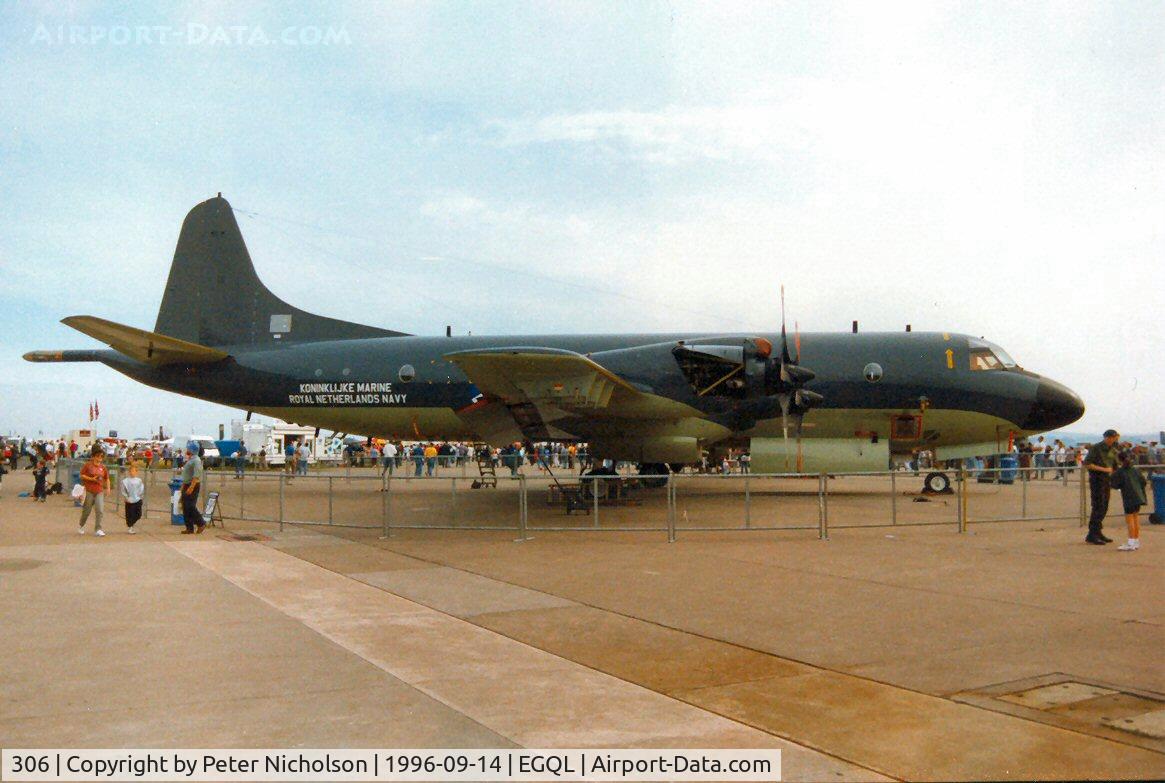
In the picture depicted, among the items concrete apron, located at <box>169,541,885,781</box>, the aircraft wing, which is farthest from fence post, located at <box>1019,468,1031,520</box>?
concrete apron, located at <box>169,541,885,781</box>

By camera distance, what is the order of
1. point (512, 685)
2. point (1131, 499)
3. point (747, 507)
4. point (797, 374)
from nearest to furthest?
point (512, 685) < point (1131, 499) < point (747, 507) < point (797, 374)

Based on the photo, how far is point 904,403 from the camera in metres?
20.0

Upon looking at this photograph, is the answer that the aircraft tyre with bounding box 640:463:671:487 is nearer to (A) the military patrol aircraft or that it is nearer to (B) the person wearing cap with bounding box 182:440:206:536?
(A) the military patrol aircraft

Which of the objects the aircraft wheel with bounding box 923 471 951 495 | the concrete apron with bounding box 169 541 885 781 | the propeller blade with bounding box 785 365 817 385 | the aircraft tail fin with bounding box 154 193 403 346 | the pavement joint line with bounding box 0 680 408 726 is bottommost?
the concrete apron with bounding box 169 541 885 781

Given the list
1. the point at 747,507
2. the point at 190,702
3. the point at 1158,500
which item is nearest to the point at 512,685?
the point at 190,702

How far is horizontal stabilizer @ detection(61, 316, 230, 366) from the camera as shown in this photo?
19.9 m

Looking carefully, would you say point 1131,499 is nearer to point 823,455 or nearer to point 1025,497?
point 1025,497

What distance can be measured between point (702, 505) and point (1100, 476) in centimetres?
665

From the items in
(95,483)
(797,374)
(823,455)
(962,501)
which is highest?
(797,374)

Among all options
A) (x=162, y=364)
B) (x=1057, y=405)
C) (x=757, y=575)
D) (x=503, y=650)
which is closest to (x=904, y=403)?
(x=1057, y=405)

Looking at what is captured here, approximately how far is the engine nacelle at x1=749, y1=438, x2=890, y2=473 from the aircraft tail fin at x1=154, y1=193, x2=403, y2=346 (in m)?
11.2

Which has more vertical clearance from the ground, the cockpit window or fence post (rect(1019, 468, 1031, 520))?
the cockpit window

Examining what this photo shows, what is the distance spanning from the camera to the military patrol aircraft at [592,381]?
16.8 metres

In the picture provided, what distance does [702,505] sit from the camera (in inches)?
647
